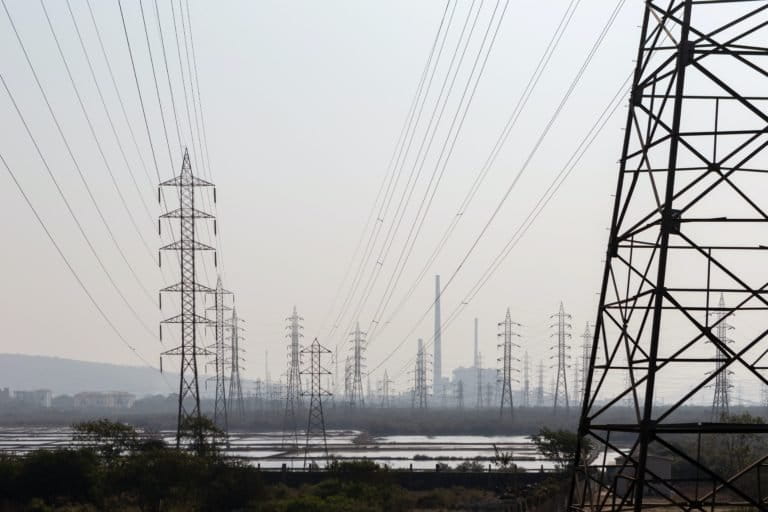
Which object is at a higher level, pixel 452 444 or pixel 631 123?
pixel 631 123

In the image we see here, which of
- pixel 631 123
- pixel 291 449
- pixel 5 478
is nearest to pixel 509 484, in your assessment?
pixel 5 478

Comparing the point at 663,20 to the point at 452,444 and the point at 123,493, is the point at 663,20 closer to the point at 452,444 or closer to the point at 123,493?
the point at 123,493

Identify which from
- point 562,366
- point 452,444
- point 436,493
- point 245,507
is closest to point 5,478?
point 245,507

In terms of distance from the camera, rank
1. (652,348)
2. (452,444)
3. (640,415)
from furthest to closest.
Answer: (452,444)
(640,415)
(652,348)

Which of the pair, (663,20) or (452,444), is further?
(452,444)

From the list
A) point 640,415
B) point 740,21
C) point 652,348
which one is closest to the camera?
point 652,348

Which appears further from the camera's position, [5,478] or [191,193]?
[191,193]

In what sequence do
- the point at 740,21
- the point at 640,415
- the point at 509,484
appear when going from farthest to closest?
the point at 509,484, the point at 740,21, the point at 640,415

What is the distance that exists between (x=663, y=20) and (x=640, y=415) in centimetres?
694

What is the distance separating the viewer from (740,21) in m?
18.4

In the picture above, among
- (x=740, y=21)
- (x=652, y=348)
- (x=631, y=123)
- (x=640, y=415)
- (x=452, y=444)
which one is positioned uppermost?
(x=740, y=21)

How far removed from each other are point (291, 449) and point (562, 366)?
47528 millimetres

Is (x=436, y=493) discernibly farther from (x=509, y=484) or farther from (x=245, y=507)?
(x=245, y=507)

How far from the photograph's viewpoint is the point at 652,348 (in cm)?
1582
